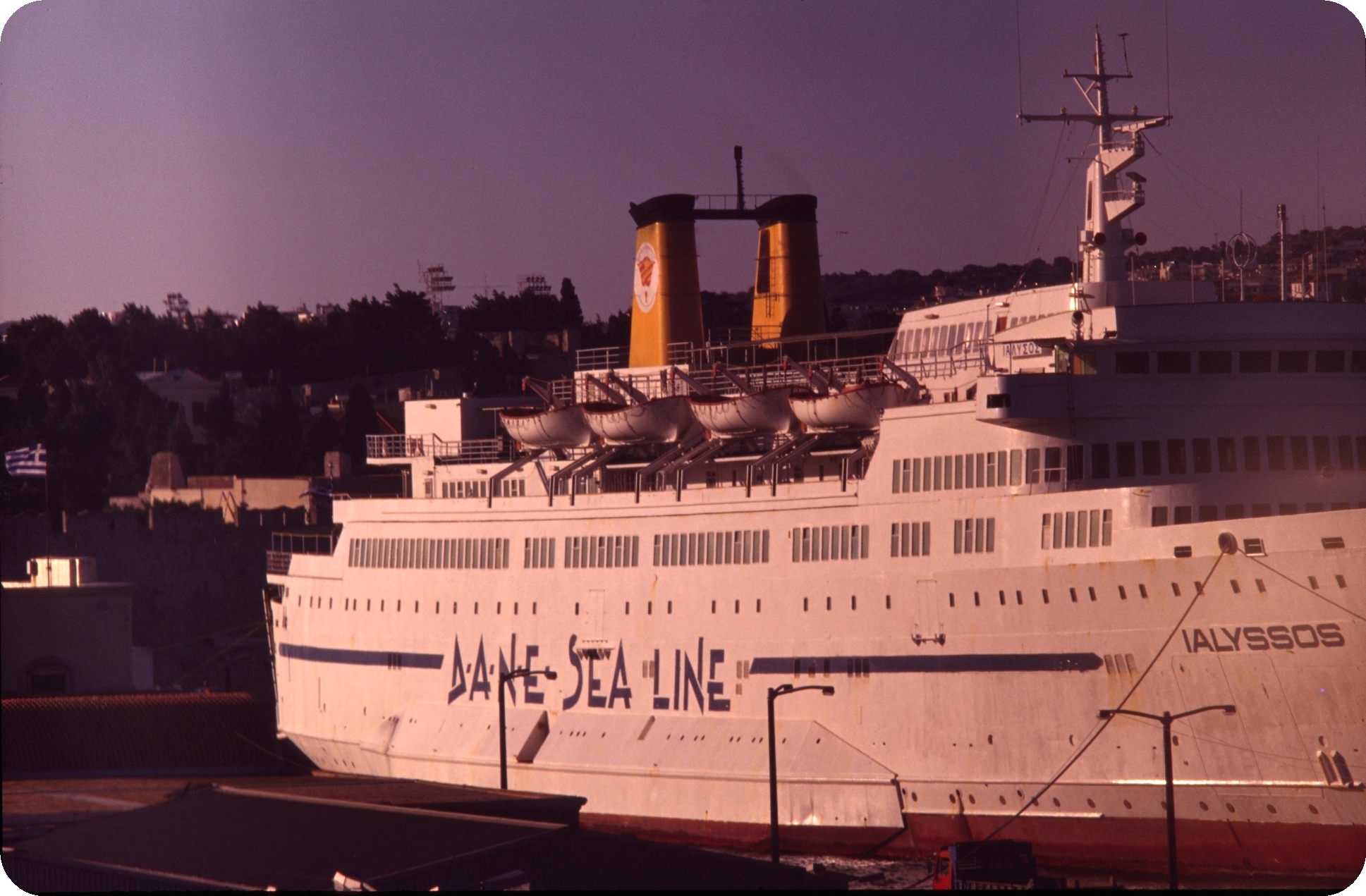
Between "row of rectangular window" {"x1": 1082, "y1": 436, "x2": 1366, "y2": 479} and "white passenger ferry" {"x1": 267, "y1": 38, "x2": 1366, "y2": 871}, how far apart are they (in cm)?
6

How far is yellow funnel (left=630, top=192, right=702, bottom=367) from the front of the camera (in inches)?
1989

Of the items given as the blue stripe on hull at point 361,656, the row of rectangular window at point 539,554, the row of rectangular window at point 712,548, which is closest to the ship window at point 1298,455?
the row of rectangular window at point 712,548

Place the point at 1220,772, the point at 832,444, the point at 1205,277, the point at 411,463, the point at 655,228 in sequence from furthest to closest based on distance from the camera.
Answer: the point at 411,463 → the point at 655,228 → the point at 832,444 → the point at 1205,277 → the point at 1220,772

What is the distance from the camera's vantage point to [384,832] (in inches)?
1152

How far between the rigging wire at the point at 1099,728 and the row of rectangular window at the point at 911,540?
5.00 meters

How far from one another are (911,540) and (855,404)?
3.90 metres

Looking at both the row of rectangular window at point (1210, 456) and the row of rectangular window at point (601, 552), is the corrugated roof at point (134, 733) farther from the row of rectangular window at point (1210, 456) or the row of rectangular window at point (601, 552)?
the row of rectangular window at point (1210, 456)

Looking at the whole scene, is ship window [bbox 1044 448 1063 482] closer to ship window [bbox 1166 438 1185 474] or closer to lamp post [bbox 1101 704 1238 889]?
ship window [bbox 1166 438 1185 474]

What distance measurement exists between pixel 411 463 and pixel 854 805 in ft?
66.7

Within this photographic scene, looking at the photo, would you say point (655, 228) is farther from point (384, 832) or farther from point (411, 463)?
point (384, 832)

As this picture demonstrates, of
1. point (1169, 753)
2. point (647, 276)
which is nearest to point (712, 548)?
point (647, 276)

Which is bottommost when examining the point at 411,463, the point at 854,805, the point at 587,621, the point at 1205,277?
the point at 854,805

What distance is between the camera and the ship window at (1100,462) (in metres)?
37.2

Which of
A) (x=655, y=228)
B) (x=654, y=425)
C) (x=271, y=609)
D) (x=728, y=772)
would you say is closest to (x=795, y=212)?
(x=655, y=228)
